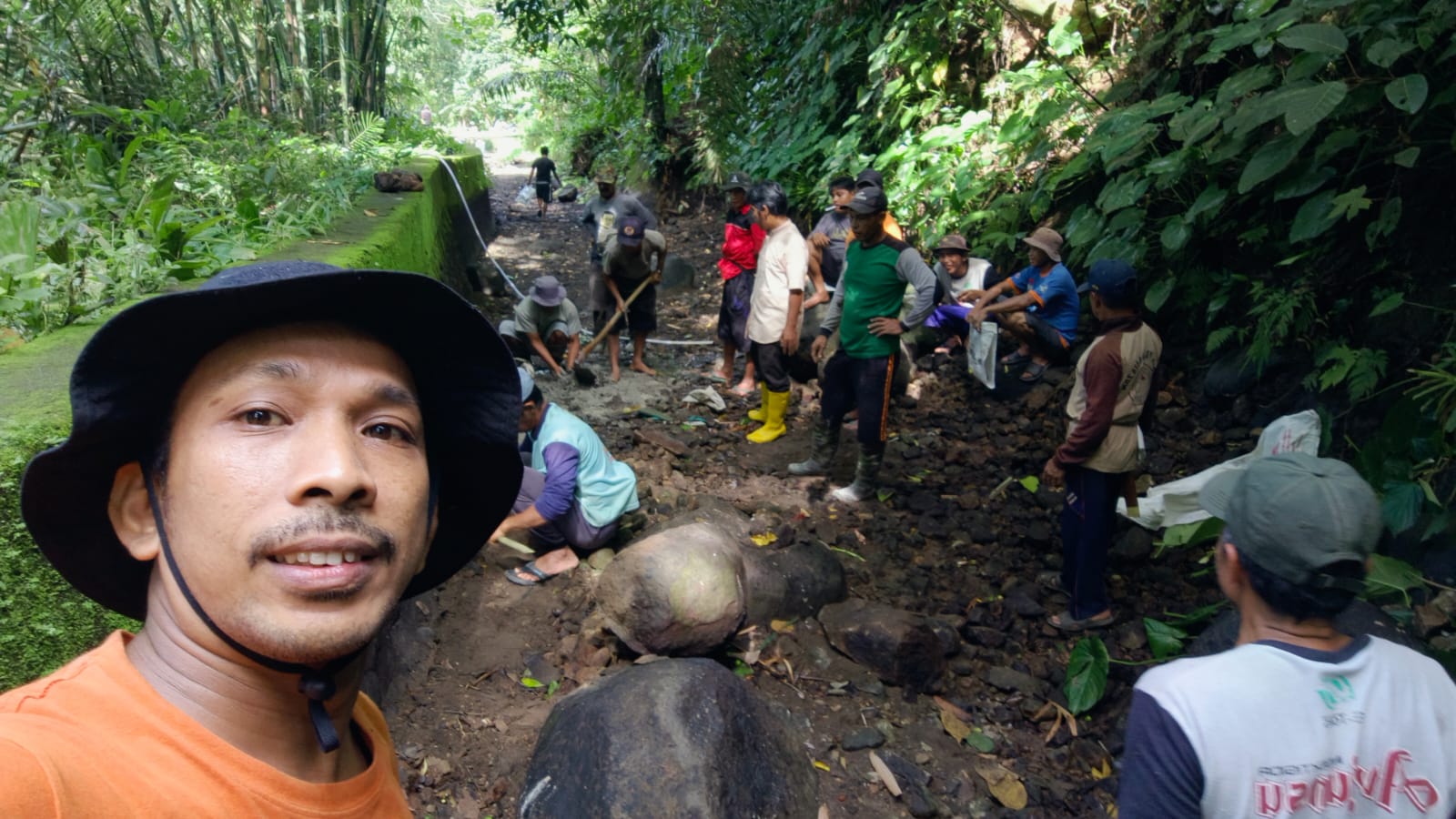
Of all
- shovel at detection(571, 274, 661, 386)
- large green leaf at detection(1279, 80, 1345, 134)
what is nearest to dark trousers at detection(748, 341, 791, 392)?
shovel at detection(571, 274, 661, 386)

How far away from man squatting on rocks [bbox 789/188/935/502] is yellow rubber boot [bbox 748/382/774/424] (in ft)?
2.96

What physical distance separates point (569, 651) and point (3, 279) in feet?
8.58

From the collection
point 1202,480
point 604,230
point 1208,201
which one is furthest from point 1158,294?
point 604,230

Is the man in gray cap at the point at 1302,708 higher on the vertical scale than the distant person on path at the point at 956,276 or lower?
higher

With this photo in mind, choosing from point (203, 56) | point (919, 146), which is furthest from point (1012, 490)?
point (203, 56)

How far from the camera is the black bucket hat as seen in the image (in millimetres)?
972

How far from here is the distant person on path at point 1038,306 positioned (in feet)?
21.6

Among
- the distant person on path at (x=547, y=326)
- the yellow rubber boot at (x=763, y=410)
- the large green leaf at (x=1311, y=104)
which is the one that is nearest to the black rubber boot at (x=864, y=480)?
the yellow rubber boot at (x=763, y=410)

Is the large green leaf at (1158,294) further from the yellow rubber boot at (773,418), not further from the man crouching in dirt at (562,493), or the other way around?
the man crouching in dirt at (562,493)

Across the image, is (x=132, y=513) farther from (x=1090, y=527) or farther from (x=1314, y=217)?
(x=1314, y=217)

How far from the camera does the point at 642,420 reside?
727 cm

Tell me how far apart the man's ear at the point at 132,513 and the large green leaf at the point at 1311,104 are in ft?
15.9

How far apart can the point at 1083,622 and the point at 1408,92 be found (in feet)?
9.51

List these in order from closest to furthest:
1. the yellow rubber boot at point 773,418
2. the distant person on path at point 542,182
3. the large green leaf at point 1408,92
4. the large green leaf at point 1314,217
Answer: the large green leaf at point 1408,92 → the large green leaf at point 1314,217 → the yellow rubber boot at point 773,418 → the distant person on path at point 542,182
